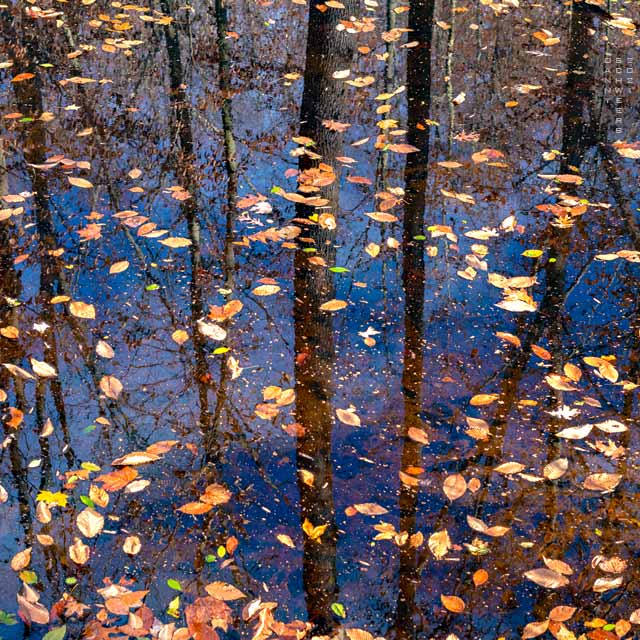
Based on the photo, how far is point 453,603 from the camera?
2.72m

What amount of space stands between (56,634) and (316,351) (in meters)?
1.91

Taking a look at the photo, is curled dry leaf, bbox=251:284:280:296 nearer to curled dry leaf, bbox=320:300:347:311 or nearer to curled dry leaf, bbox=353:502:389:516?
curled dry leaf, bbox=320:300:347:311

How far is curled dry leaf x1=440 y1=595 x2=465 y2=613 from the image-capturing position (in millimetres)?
2707

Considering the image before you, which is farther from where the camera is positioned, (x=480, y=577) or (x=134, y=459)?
(x=134, y=459)

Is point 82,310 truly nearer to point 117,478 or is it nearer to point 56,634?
point 117,478

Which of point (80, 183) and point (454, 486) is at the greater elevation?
point (80, 183)

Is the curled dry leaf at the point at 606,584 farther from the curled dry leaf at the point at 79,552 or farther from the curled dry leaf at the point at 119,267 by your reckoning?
the curled dry leaf at the point at 119,267

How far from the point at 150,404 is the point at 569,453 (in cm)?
202

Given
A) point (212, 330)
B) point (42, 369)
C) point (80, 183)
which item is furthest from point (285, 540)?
point (80, 183)

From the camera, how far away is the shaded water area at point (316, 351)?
2.78m

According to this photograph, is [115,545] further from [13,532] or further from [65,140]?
[65,140]

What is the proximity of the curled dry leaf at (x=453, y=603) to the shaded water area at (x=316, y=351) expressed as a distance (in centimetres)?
2

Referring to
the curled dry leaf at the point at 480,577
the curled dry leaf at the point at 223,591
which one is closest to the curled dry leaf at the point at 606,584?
the curled dry leaf at the point at 480,577

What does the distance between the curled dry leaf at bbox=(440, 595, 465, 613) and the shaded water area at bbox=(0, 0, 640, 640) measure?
2cm
